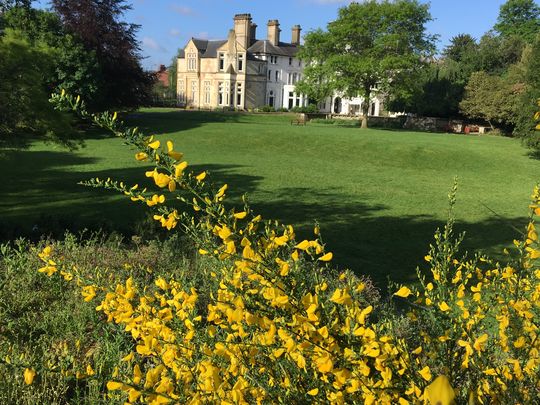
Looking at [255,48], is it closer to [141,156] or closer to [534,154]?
[534,154]

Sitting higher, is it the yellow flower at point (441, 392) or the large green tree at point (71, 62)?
the large green tree at point (71, 62)

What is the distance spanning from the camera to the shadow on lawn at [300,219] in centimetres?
853

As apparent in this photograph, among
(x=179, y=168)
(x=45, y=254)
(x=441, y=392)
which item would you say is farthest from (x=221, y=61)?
(x=441, y=392)

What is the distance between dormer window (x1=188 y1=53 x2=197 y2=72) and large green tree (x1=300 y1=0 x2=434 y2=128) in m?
30.8

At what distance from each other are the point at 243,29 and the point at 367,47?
92.3ft

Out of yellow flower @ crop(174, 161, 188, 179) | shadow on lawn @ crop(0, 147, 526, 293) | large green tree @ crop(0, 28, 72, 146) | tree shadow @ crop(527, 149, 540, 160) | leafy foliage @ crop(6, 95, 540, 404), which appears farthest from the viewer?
tree shadow @ crop(527, 149, 540, 160)

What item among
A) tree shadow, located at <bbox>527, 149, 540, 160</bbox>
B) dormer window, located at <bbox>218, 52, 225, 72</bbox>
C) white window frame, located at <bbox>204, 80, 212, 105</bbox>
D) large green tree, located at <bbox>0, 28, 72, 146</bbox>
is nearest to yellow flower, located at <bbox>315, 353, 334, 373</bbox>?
large green tree, located at <bbox>0, 28, 72, 146</bbox>

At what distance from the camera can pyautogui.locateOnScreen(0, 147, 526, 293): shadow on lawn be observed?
8531mm

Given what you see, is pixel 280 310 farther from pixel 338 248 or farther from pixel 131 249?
pixel 338 248

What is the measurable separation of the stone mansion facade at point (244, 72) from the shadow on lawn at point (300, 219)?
54.1 meters

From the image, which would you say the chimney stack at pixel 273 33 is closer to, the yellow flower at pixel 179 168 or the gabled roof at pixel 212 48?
the gabled roof at pixel 212 48

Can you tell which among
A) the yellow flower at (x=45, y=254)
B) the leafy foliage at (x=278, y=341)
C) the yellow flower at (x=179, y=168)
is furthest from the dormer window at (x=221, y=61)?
the yellow flower at (x=179, y=168)

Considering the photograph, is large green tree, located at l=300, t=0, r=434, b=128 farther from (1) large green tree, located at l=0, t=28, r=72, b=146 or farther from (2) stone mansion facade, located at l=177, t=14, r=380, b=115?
(1) large green tree, located at l=0, t=28, r=72, b=146

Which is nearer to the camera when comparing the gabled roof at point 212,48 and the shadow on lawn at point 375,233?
the shadow on lawn at point 375,233
